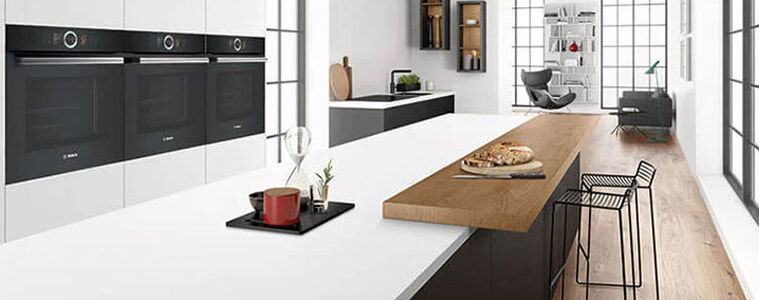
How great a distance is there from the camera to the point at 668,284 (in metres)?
3.64

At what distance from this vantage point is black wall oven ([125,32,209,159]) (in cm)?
341

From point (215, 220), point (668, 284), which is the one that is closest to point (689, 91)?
point (668, 284)

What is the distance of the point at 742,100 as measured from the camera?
494cm

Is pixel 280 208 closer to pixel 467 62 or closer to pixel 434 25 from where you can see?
pixel 434 25

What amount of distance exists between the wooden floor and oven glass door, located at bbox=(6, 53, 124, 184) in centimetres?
240

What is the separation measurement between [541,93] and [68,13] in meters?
10.3

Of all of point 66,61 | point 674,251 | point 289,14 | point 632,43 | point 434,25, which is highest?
point 632,43

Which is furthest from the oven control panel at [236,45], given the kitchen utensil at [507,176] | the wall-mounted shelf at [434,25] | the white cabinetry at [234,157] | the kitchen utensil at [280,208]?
the wall-mounted shelf at [434,25]

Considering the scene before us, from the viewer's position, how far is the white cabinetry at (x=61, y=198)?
283cm

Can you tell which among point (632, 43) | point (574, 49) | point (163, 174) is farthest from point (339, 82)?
point (632, 43)

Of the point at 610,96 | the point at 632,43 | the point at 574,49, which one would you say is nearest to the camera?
the point at 574,49

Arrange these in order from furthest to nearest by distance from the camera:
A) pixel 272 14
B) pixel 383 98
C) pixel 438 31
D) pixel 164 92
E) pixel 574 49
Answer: pixel 574 49
pixel 438 31
pixel 383 98
pixel 272 14
pixel 164 92

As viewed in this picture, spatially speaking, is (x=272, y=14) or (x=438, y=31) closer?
(x=272, y=14)

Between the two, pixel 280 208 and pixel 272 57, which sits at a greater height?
pixel 272 57
